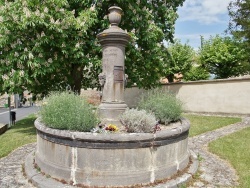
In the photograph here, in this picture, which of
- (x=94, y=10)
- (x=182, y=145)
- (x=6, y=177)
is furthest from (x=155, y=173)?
(x=94, y=10)

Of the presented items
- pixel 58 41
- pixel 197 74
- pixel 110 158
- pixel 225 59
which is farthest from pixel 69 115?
pixel 197 74

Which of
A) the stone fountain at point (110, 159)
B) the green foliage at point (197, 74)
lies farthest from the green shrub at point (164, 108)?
the green foliage at point (197, 74)

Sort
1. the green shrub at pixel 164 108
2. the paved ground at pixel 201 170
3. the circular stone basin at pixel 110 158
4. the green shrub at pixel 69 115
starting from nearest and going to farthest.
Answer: the circular stone basin at pixel 110 158, the paved ground at pixel 201 170, the green shrub at pixel 69 115, the green shrub at pixel 164 108

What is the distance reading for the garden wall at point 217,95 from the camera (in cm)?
1405

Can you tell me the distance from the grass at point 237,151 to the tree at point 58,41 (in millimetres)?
4824

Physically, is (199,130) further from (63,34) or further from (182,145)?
(63,34)

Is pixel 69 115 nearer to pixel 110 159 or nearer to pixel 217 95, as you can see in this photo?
pixel 110 159

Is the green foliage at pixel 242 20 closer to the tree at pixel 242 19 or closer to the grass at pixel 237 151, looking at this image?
the tree at pixel 242 19

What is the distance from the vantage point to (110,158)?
428 cm

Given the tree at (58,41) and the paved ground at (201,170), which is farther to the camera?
the tree at (58,41)

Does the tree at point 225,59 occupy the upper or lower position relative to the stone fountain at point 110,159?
upper

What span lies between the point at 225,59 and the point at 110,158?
1877cm

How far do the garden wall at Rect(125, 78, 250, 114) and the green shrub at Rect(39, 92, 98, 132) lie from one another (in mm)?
9038

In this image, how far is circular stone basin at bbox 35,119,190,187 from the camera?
428 cm
